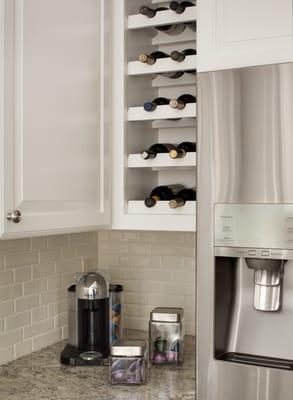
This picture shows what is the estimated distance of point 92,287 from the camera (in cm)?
214

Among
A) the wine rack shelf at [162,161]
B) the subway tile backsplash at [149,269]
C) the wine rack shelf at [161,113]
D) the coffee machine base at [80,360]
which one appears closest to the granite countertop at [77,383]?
the coffee machine base at [80,360]

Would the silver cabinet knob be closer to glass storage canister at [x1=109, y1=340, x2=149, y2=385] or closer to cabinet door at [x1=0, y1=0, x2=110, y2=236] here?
cabinet door at [x1=0, y1=0, x2=110, y2=236]

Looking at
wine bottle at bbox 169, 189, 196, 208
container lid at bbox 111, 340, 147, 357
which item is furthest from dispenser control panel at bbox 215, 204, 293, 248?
container lid at bbox 111, 340, 147, 357

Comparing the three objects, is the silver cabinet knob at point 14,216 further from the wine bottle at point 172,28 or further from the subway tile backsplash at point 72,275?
the wine bottle at point 172,28

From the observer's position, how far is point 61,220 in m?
1.88

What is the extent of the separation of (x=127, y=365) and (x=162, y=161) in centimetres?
70

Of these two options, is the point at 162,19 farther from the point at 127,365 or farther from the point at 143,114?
the point at 127,365

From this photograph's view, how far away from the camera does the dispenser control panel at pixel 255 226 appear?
1520mm

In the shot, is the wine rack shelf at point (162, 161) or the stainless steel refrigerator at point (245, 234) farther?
the wine rack shelf at point (162, 161)

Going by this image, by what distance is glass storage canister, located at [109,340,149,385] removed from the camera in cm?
189

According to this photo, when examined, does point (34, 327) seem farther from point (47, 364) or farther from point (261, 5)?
point (261, 5)

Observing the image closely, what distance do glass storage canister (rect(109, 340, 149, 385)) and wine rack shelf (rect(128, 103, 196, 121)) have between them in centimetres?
79

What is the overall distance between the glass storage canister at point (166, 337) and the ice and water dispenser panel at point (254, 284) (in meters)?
0.49

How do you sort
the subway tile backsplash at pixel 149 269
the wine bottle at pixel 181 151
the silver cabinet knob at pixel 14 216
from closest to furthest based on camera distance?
1. the silver cabinet knob at pixel 14 216
2. the wine bottle at pixel 181 151
3. the subway tile backsplash at pixel 149 269
